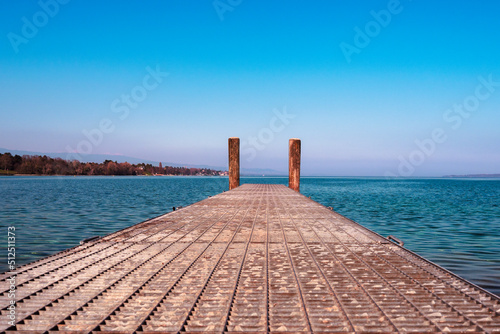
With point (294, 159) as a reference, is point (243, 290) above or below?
below

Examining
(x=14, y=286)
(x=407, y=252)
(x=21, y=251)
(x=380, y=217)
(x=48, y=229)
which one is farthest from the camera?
(x=380, y=217)

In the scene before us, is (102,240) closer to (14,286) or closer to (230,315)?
(14,286)

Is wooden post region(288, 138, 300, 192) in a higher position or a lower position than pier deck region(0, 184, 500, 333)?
higher

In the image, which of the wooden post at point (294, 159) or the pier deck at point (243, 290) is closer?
the pier deck at point (243, 290)

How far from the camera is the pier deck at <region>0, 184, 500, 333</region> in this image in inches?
131

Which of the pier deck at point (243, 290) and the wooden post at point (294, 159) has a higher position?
the wooden post at point (294, 159)

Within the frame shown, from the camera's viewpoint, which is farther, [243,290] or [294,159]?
[294,159]

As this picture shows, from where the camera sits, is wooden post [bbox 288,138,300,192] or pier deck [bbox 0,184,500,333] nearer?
pier deck [bbox 0,184,500,333]

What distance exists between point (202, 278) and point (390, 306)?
2.35m

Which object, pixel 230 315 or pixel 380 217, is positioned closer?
pixel 230 315

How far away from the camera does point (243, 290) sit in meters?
4.20

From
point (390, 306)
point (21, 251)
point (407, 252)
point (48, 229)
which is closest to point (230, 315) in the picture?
point (390, 306)

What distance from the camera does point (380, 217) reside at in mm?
21391

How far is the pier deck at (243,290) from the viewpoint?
10.9ft
